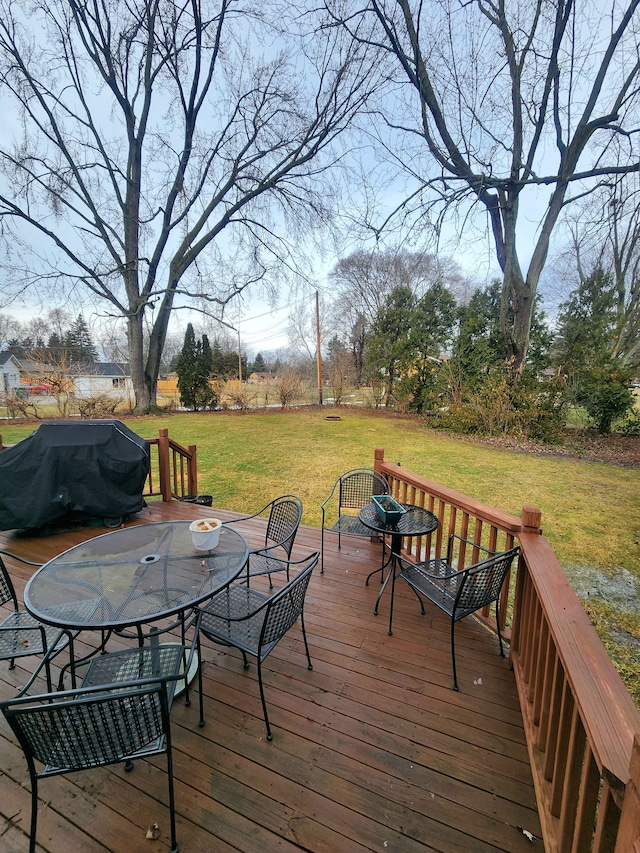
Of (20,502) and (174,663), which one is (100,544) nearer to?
(174,663)

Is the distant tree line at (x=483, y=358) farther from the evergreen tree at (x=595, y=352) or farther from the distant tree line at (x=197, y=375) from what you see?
the distant tree line at (x=197, y=375)

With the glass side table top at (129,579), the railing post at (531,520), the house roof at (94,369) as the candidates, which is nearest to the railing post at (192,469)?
the glass side table top at (129,579)

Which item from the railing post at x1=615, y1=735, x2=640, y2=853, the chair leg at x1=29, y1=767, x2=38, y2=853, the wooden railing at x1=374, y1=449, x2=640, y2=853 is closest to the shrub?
the wooden railing at x1=374, y1=449, x2=640, y2=853

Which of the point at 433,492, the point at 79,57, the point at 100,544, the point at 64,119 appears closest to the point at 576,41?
the point at 433,492

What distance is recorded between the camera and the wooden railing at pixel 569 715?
0.70 m

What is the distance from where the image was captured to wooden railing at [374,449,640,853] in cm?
70

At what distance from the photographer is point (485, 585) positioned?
1992mm

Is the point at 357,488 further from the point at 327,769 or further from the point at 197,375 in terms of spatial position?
the point at 197,375

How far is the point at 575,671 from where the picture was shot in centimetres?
98

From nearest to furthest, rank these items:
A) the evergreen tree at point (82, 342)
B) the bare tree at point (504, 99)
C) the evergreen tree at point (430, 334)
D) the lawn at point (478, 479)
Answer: the lawn at point (478, 479) < the bare tree at point (504, 99) < the evergreen tree at point (430, 334) < the evergreen tree at point (82, 342)

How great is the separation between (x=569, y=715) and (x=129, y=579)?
6.30ft

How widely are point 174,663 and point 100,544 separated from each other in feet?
3.07

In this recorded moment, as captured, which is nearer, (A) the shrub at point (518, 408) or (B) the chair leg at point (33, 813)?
(B) the chair leg at point (33, 813)

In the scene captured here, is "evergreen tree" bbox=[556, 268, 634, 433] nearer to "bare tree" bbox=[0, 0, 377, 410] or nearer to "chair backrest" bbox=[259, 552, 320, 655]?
"bare tree" bbox=[0, 0, 377, 410]
